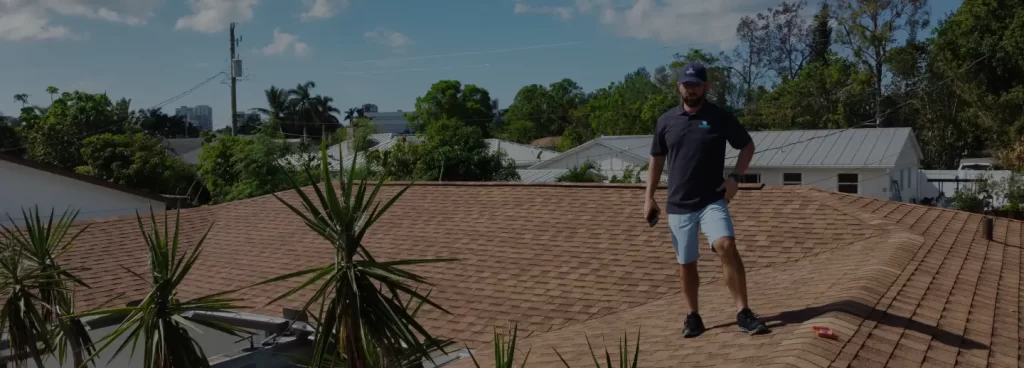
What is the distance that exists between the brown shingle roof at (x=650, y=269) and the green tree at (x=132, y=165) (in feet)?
66.3

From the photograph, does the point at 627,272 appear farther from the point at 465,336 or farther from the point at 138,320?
the point at 138,320

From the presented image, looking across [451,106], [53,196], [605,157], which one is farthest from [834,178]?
[451,106]

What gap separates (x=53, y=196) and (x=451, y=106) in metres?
50.1

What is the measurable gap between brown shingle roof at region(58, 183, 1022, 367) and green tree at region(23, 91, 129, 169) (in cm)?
2997

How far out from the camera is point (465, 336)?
7168 mm

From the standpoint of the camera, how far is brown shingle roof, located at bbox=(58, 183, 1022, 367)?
4.86 meters

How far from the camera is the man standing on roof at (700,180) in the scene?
509 cm

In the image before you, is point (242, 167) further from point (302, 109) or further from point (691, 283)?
point (302, 109)

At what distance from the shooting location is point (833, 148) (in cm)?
3269

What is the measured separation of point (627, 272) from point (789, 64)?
53.6 meters

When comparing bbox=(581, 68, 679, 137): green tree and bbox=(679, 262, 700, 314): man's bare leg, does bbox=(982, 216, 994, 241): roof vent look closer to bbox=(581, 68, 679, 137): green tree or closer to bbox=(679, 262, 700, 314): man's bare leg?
bbox=(679, 262, 700, 314): man's bare leg

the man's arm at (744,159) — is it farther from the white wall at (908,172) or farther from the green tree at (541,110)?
the green tree at (541,110)

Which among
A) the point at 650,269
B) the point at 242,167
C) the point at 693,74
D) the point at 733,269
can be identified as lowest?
the point at 650,269

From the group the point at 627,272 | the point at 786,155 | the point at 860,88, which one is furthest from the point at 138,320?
the point at 860,88
